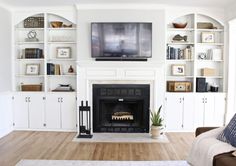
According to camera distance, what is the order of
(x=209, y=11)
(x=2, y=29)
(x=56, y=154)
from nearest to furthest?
(x=56, y=154) → (x=2, y=29) → (x=209, y=11)

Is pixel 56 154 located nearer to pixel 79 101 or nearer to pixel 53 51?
pixel 79 101

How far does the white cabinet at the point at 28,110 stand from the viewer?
A: 5684 mm

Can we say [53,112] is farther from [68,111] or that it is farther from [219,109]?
[219,109]

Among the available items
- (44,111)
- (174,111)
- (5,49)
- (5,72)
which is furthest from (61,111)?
(174,111)

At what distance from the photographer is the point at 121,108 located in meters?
5.73

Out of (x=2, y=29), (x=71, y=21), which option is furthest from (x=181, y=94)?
(x=2, y=29)

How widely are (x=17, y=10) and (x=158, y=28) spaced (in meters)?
2.95

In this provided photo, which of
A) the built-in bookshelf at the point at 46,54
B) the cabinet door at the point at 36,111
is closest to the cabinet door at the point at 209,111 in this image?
the built-in bookshelf at the point at 46,54

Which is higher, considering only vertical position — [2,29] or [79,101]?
[2,29]

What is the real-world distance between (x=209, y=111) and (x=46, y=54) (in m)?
3.63

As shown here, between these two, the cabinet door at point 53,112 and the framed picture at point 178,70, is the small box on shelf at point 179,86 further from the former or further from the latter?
the cabinet door at point 53,112

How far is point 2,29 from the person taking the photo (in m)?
5.29

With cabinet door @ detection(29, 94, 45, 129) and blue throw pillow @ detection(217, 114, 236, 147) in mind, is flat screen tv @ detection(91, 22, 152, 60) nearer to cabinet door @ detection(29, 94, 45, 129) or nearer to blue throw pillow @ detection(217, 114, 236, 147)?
cabinet door @ detection(29, 94, 45, 129)

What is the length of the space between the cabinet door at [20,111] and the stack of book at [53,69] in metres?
0.72
